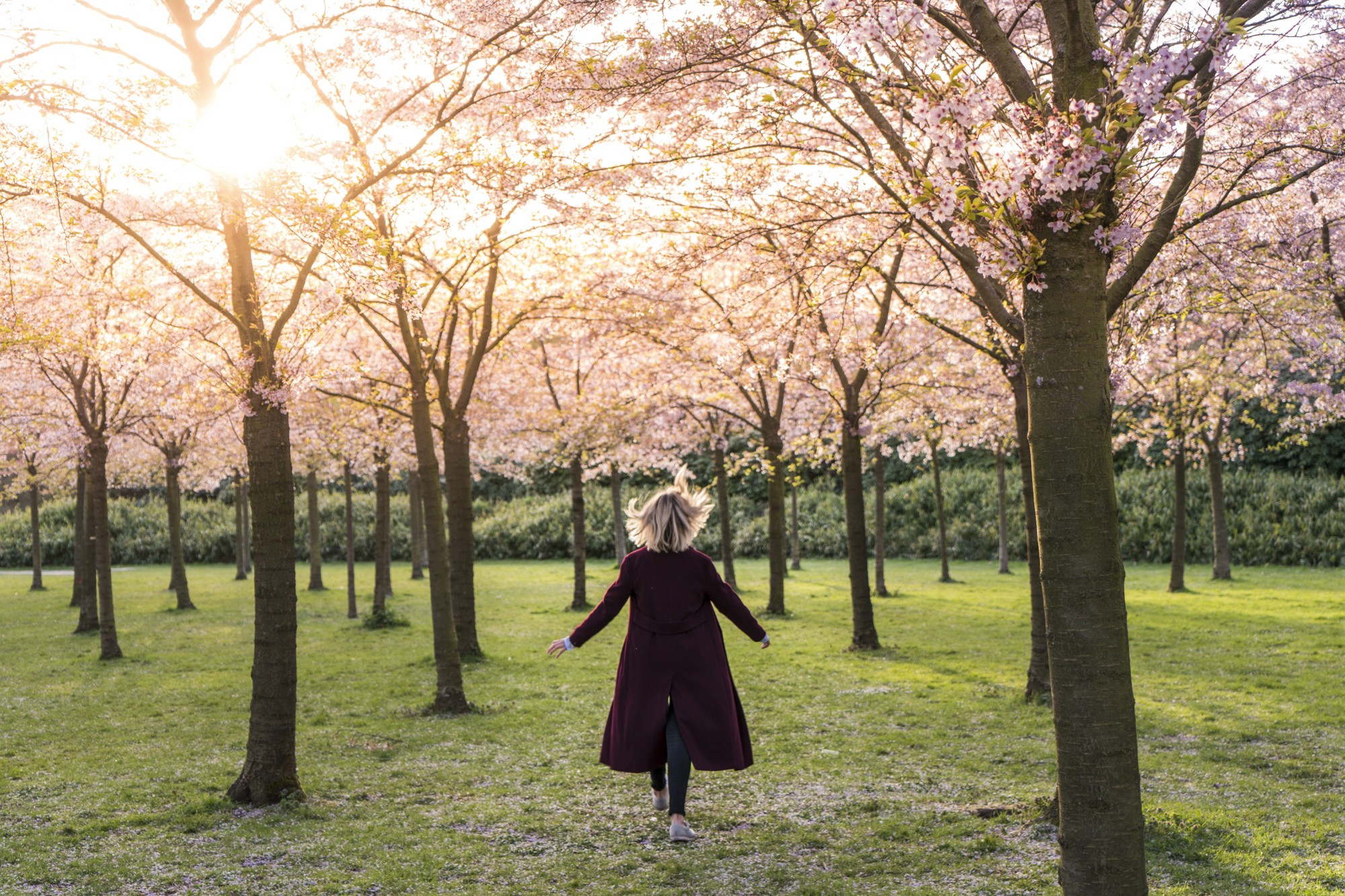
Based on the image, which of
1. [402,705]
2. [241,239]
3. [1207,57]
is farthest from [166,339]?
[1207,57]

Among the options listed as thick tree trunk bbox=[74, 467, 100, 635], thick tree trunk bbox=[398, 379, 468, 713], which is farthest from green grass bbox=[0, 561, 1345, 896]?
thick tree trunk bbox=[74, 467, 100, 635]

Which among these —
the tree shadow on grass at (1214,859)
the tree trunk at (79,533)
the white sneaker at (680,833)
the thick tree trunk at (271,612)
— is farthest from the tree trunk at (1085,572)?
the tree trunk at (79,533)

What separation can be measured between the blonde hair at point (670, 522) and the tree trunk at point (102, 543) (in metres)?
11.1

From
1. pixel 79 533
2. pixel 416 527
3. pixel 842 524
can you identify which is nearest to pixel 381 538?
pixel 79 533

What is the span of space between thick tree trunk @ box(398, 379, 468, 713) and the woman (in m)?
4.65

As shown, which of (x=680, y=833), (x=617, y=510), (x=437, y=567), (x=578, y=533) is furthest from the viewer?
(x=617, y=510)

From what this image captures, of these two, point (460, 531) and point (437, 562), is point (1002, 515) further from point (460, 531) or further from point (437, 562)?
point (437, 562)

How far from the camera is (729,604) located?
6156 millimetres

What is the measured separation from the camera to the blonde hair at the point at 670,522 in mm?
6156

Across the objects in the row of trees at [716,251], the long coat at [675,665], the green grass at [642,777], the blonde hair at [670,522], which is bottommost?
the green grass at [642,777]

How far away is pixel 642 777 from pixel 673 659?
198 centimetres

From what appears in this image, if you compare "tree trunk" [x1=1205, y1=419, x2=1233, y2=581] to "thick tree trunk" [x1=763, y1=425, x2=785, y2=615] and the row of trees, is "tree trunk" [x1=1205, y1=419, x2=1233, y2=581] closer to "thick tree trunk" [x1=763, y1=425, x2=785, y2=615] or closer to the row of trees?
the row of trees

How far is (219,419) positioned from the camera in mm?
19781

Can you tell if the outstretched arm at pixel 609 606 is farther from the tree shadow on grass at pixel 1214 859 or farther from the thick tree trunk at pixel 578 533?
the thick tree trunk at pixel 578 533
